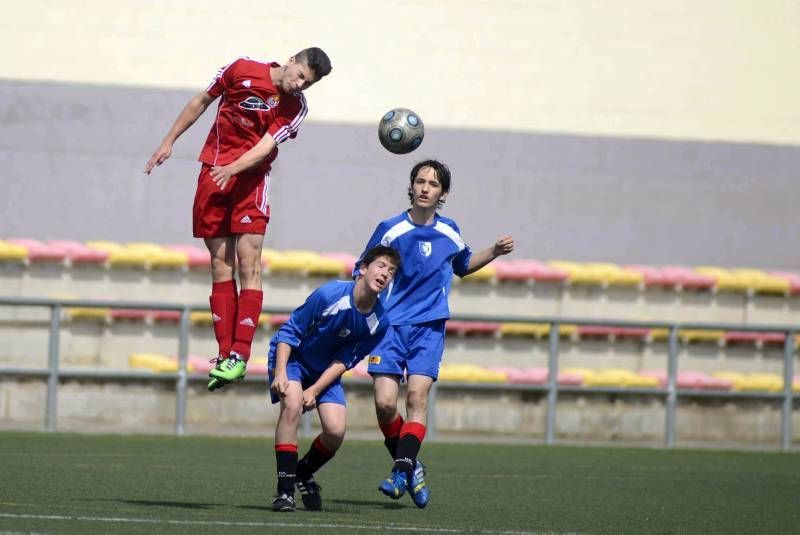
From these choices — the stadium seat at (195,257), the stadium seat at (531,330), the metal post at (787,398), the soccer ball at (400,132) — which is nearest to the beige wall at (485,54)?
the stadium seat at (195,257)

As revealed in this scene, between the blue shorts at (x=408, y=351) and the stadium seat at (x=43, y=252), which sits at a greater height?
the stadium seat at (x=43, y=252)

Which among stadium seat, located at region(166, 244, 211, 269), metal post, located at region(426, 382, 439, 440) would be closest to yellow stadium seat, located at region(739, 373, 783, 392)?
metal post, located at region(426, 382, 439, 440)

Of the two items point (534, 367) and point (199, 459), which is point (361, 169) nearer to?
point (534, 367)

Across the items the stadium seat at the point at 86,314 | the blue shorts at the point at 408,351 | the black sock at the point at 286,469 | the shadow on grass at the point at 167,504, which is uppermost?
the stadium seat at the point at 86,314

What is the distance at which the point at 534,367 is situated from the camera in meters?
16.0

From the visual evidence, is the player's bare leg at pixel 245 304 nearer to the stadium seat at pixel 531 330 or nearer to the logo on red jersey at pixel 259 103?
the logo on red jersey at pixel 259 103

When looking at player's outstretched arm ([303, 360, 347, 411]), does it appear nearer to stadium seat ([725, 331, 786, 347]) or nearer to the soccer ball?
the soccer ball

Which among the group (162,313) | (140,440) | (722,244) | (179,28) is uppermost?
(179,28)

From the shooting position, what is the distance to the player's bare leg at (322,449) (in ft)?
25.2

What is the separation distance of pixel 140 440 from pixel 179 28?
16.2 feet

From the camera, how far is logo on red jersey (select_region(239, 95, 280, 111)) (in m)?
7.70

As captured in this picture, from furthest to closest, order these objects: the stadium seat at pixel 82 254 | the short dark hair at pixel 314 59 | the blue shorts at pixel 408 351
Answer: the stadium seat at pixel 82 254, the blue shorts at pixel 408 351, the short dark hair at pixel 314 59

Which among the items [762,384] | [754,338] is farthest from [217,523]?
[754,338]

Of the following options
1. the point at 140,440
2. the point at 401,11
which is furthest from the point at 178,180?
the point at 140,440
